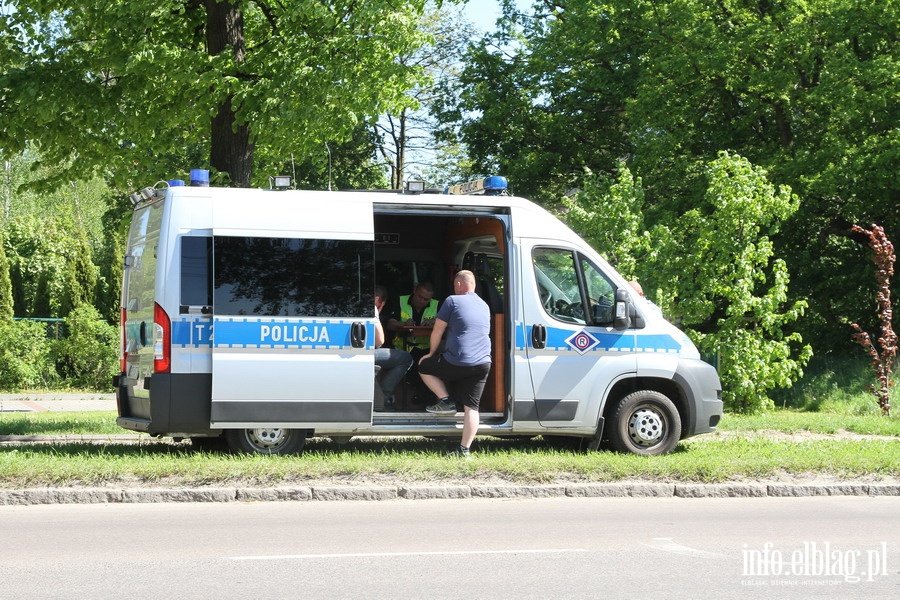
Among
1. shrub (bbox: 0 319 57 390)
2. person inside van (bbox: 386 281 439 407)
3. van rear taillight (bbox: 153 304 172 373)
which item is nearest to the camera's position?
van rear taillight (bbox: 153 304 172 373)

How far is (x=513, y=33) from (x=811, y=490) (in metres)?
26.2

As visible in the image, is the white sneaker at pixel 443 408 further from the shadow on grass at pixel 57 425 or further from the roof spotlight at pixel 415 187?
the shadow on grass at pixel 57 425

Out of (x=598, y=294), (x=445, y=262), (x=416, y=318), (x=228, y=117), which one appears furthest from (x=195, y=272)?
(x=228, y=117)

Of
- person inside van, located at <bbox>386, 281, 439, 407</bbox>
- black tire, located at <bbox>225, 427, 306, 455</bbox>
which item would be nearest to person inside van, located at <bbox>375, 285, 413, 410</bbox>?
person inside van, located at <bbox>386, 281, 439, 407</bbox>

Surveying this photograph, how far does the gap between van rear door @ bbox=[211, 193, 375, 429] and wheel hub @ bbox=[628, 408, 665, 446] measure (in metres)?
2.91

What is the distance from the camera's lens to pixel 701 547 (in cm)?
782

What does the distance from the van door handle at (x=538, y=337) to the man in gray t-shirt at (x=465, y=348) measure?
51 centimetres

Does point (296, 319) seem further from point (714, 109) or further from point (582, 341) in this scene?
point (714, 109)

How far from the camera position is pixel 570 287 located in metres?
12.2

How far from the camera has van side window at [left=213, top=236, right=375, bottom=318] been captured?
36.0ft

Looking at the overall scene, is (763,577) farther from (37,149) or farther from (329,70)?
(37,149)

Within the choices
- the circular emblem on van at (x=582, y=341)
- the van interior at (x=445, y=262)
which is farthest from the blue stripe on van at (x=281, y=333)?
the circular emblem on van at (x=582, y=341)

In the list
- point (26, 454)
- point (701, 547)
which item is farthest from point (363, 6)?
point (701, 547)

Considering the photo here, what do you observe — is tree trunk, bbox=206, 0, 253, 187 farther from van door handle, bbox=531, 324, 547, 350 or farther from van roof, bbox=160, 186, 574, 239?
van door handle, bbox=531, 324, 547, 350
